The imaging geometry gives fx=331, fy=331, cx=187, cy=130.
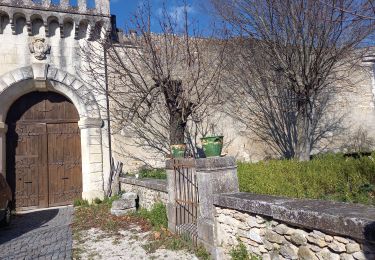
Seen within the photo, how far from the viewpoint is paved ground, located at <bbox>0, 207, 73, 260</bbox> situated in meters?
5.12

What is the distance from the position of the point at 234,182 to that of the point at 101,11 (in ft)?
26.1

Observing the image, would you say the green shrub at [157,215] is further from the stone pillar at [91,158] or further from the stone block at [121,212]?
the stone pillar at [91,158]

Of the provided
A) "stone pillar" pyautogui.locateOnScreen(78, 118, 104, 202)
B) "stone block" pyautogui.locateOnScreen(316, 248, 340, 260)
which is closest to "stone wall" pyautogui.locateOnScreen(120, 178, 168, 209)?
"stone pillar" pyautogui.locateOnScreen(78, 118, 104, 202)

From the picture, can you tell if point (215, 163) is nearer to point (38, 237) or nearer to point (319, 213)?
point (319, 213)

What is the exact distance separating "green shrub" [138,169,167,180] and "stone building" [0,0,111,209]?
1.11 metres

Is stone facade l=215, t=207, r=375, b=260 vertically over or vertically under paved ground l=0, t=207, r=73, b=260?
over

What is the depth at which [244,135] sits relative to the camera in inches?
463

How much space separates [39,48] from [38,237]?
5762mm

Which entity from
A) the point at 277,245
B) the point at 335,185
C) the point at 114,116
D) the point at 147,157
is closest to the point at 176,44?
the point at 114,116

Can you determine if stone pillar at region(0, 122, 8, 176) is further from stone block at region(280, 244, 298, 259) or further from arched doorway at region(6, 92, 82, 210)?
stone block at region(280, 244, 298, 259)

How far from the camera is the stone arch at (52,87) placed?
30.6 feet

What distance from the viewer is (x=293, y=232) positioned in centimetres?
303

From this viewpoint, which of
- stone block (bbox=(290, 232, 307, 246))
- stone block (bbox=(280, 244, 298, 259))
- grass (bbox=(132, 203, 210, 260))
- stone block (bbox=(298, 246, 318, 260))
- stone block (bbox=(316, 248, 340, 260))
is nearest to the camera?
stone block (bbox=(316, 248, 340, 260))

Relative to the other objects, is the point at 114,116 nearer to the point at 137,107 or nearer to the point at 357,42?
the point at 137,107
